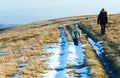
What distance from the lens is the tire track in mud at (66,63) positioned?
20203 mm

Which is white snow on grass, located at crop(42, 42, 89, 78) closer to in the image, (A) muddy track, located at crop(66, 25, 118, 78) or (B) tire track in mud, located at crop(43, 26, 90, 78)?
(B) tire track in mud, located at crop(43, 26, 90, 78)

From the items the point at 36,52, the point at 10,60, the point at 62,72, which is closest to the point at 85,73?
the point at 62,72

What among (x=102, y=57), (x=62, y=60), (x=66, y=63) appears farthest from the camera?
(x=102, y=57)

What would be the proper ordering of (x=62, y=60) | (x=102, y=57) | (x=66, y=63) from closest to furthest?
(x=66, y=63), (x=62, y=60), (x=102, y=57)

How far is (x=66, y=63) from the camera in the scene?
23344mm

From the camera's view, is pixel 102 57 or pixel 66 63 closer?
pixel 66 63

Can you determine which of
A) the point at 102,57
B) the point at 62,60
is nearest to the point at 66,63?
the point at 62,60

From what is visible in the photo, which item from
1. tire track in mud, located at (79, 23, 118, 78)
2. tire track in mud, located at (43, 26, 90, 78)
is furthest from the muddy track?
tire track in mud, located at (43, 26, 90, 78)

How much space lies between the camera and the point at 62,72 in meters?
20.8

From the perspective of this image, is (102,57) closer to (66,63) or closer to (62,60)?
(62,60)

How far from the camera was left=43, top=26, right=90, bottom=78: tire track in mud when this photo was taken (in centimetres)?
2020

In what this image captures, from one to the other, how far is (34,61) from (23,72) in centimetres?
416

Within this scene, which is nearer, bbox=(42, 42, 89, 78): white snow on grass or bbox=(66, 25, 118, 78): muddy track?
bbox=(66, 25, 118, 78): muddy track

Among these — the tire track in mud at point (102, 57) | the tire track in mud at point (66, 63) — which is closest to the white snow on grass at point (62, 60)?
the tire track in mud at point (66, 63)
